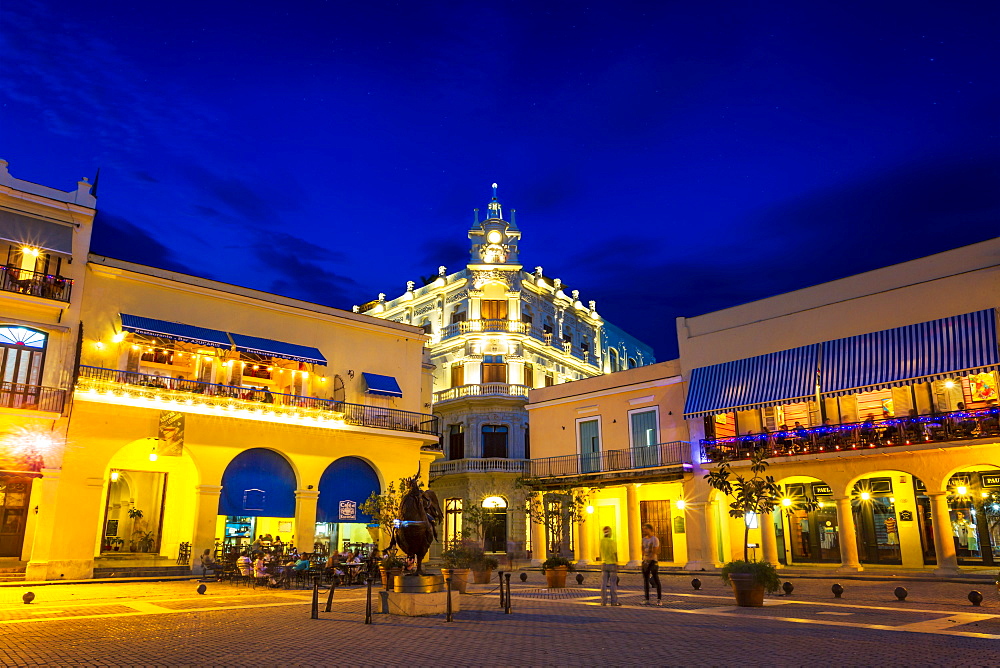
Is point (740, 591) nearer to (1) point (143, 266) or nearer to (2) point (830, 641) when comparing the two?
(2) point (830, 641)

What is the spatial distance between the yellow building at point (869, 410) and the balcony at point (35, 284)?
2113 centimetres

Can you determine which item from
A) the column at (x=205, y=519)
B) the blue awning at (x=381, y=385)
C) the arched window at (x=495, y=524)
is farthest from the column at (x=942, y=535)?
the column at (x=205, y=519)

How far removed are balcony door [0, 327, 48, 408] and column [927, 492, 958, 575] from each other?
26.5m

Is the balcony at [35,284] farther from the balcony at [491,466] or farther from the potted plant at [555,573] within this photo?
the balcony at [491,466]

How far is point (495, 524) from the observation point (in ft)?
129

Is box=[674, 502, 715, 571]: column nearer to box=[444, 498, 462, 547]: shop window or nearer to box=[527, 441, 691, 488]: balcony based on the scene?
box=[527, 441, 691, 488]: balcony

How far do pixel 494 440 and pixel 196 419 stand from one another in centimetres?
1929

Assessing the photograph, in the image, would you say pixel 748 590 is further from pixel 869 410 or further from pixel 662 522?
pixel 662 522

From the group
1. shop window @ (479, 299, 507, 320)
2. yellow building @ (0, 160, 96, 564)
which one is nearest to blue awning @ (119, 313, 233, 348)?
yellow building @ (0, 160, 96, 564)

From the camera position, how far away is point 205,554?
75.2ft

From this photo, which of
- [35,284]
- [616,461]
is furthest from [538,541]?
[35,284]

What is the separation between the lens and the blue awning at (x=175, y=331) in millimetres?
23267

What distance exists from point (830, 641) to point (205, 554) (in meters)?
19.0

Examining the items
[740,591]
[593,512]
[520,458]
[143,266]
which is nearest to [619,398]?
[593,512]
